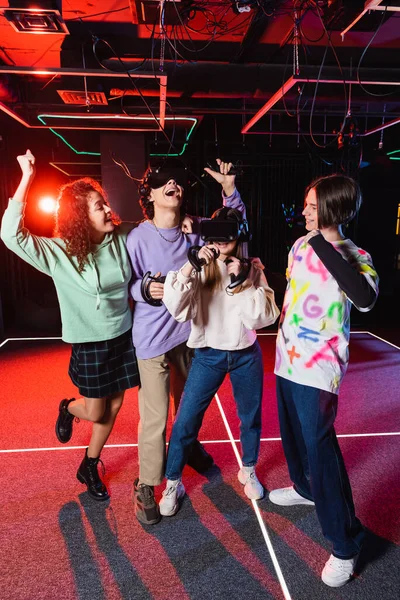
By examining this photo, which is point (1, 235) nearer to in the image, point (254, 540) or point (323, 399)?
point (323, 399)

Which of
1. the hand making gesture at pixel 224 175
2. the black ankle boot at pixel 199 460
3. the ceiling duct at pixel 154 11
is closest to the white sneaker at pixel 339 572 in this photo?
the black ankle boot at pixel 199 460

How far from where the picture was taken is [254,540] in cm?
182

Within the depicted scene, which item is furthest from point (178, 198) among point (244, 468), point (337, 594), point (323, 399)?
point (337, 594)

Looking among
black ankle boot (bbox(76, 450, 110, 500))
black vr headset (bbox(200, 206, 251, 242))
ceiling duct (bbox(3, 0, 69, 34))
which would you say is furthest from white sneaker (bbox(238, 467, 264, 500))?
ceiling duct (bbox(3, 0, 69, 34))

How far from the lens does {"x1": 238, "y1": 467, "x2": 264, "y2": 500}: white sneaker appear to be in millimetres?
2096

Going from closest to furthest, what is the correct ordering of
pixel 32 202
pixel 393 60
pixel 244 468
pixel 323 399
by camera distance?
pixel 323 399 → pixel 244 468 → pixel 393 60 → pixel 32 202

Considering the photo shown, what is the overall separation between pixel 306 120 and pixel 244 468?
5.97 metres

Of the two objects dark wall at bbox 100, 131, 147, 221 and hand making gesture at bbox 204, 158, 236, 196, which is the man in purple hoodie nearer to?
hand making gesture at bbox 204, 158, 236, 196

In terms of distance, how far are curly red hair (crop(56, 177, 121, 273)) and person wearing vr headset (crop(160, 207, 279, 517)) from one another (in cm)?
47

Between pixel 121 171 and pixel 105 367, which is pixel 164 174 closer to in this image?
pixel 105 367

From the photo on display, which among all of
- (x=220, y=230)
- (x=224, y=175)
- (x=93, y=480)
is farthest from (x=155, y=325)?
(x=93, y=480)

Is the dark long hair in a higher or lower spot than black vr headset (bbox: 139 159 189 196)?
lower

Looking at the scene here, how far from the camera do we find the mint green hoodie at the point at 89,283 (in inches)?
73.9

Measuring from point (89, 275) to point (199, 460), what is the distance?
47.9 inches
